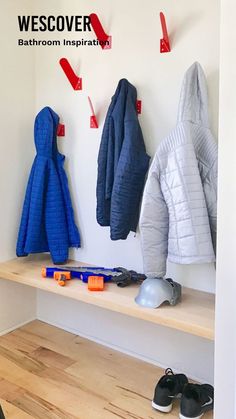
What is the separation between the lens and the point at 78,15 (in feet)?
7.52

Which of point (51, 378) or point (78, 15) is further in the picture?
point (78, 15)

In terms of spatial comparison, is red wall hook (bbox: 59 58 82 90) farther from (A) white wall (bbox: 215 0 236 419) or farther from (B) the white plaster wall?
(B) the white plaster wall

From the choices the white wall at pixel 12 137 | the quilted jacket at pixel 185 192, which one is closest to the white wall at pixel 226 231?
the quilted jacket at pixel 185 192

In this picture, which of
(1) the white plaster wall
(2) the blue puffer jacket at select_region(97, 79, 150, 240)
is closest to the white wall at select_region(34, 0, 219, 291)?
(2) the blue puffer jacket at select_region(97, 79, 150, 240)

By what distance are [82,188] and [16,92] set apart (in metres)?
0.70

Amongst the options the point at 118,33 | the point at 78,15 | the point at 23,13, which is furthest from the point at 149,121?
the point at 23,13

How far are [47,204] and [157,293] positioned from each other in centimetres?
89

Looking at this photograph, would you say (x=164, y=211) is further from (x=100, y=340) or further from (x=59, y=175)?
(x=100, y=340)

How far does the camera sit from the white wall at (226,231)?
1338 millimetres

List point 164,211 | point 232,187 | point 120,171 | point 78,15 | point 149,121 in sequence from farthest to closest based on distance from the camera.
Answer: point 78,15 < point 149,121 < point 120,171 < point 164,211 < point 232,187

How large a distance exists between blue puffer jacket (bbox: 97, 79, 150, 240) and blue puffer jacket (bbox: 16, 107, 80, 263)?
1.12 feet

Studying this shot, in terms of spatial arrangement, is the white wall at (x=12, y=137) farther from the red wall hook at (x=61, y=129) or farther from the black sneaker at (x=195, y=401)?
the black sneaker at (x=195, y=401)

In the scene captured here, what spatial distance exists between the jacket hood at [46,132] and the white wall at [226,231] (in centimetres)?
122

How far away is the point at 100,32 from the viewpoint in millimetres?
2166
